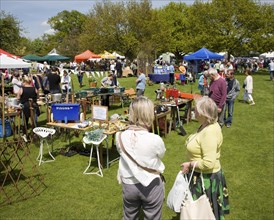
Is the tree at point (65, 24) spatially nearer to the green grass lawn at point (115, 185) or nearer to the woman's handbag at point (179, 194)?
the green grass lawn at point (115, 185)

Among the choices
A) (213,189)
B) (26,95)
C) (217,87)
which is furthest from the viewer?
(26,95)

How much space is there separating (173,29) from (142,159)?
48592mm

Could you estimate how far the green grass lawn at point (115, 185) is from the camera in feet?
16.3

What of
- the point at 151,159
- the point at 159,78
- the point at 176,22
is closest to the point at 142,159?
the point at 151,159

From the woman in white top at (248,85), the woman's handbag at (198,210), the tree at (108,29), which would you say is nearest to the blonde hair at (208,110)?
the woman's handbag at (198,210)

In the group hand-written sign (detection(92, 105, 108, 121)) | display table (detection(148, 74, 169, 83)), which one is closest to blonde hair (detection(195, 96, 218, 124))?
hand-written sign (detection(92, 105, 108, 121))

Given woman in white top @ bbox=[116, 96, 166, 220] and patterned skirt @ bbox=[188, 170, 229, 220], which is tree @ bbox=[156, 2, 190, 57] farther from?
woman in white top @ bbox=[116, 96, 166, 220]

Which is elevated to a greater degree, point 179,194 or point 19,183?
point 179,194

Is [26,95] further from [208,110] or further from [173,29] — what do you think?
[173,29]

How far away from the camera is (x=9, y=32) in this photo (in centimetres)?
3055

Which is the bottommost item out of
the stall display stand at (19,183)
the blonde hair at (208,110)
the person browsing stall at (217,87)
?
the stall display stand at (19,183)

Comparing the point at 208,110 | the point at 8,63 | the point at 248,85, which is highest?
the point at 8,63

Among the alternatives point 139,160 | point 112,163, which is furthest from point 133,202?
point 112,163

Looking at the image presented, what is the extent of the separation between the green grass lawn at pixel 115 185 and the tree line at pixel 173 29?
19.6 meters
